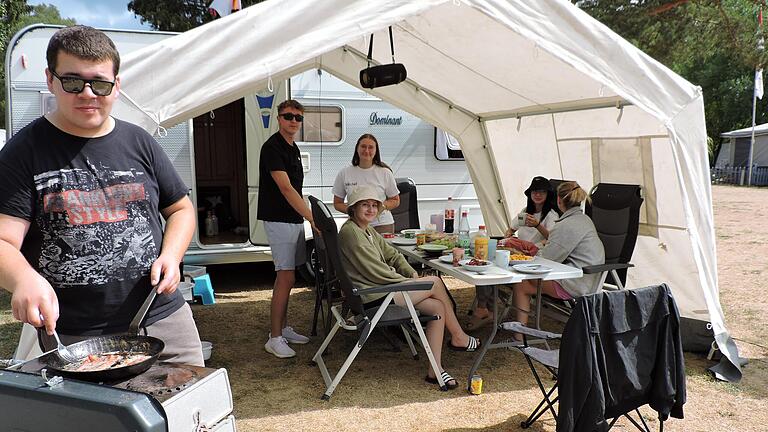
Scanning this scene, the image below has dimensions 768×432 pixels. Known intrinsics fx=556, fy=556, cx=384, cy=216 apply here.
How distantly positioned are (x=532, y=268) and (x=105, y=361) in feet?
8.83

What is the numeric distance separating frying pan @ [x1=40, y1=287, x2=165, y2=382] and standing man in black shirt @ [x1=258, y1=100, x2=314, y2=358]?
240cm

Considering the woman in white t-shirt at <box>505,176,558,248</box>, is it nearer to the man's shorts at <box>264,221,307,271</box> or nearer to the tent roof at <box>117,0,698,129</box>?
the tent roof at <box>117,0,698,129</box>

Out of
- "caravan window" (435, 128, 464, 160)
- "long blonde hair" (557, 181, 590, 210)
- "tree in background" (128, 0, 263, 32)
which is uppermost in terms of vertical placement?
"tree in background" (128, 0, 263, 32)

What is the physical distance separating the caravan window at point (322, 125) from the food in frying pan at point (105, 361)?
463 cm

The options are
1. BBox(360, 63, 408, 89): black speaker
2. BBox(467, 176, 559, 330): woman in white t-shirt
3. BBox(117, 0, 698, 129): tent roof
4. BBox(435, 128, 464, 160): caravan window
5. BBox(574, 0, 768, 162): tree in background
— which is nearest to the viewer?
BBox(117, 0, 698, 129): tent roof

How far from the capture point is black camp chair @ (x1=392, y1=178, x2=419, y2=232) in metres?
5.98

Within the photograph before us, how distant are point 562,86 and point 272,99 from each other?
2.97m

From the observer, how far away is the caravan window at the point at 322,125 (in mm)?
5945

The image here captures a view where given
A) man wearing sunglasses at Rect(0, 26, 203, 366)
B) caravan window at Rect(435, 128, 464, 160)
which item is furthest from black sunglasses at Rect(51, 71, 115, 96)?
caravan window at Rect(435, 128, 464, 160)

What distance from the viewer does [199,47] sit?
270cm

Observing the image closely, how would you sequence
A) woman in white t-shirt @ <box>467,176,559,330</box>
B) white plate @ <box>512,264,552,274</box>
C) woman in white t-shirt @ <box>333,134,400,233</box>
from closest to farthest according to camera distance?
white plate @ <box>512,264,552,274</box> < woman in white t-shirt @ <box>467,176,559,330</box> < woman in white t-shirt @ <box>333,134,400,233</box>

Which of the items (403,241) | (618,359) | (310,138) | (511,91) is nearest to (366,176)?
(403,241)

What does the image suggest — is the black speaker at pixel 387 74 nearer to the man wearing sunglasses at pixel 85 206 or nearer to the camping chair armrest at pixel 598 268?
the camping chair armrest at pixel 598 268

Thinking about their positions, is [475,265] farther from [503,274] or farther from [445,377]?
[445,377]
